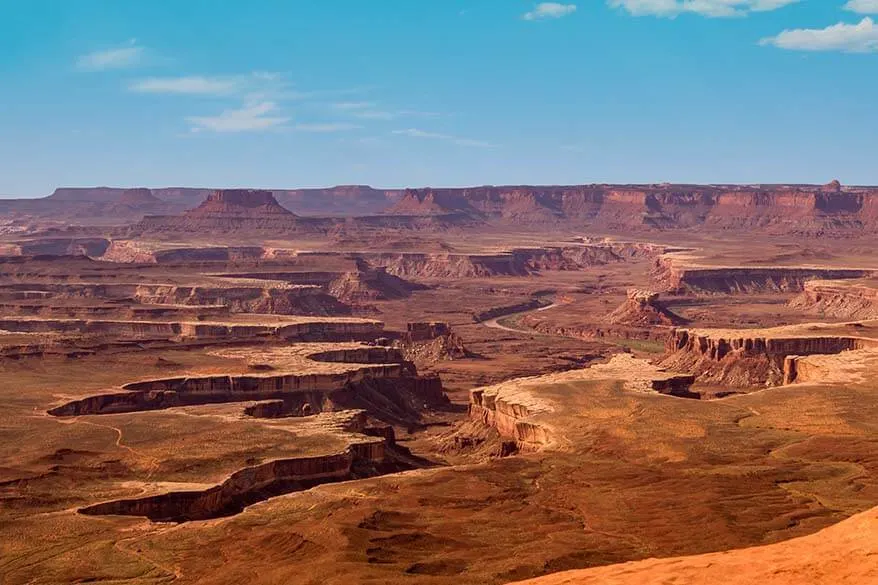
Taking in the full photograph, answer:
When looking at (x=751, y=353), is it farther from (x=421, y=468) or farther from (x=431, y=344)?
(x=421, y=468)

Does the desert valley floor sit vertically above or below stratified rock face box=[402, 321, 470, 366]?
above

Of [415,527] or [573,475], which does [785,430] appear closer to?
[573,475]

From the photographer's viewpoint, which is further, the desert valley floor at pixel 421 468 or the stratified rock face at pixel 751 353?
the stratified rock face at pixel 751 353

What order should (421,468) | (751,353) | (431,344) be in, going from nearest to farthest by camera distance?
(421,468)
(751,353)
(431,344)

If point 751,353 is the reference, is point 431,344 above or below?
below

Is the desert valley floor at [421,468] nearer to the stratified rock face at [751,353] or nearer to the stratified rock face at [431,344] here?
the stratified rock face at [751,353]

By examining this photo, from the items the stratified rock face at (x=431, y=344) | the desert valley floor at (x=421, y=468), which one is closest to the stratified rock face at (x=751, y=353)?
the desert valley floor at (x=421, y=468)

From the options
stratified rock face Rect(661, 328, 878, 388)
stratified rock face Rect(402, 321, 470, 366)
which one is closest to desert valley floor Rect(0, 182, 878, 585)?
stratified rock face Rect(661, 328, 878, 388)

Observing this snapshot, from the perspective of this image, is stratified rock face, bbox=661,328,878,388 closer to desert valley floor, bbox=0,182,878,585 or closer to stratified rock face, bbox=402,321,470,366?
desert valley floor, bbox=0,182,878,585

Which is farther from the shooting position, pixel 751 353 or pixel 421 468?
pixel 751 353

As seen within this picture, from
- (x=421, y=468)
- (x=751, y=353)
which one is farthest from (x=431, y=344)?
(x=421, y=468)

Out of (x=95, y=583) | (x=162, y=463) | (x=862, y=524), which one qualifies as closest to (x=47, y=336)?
(x=162, y=463)
